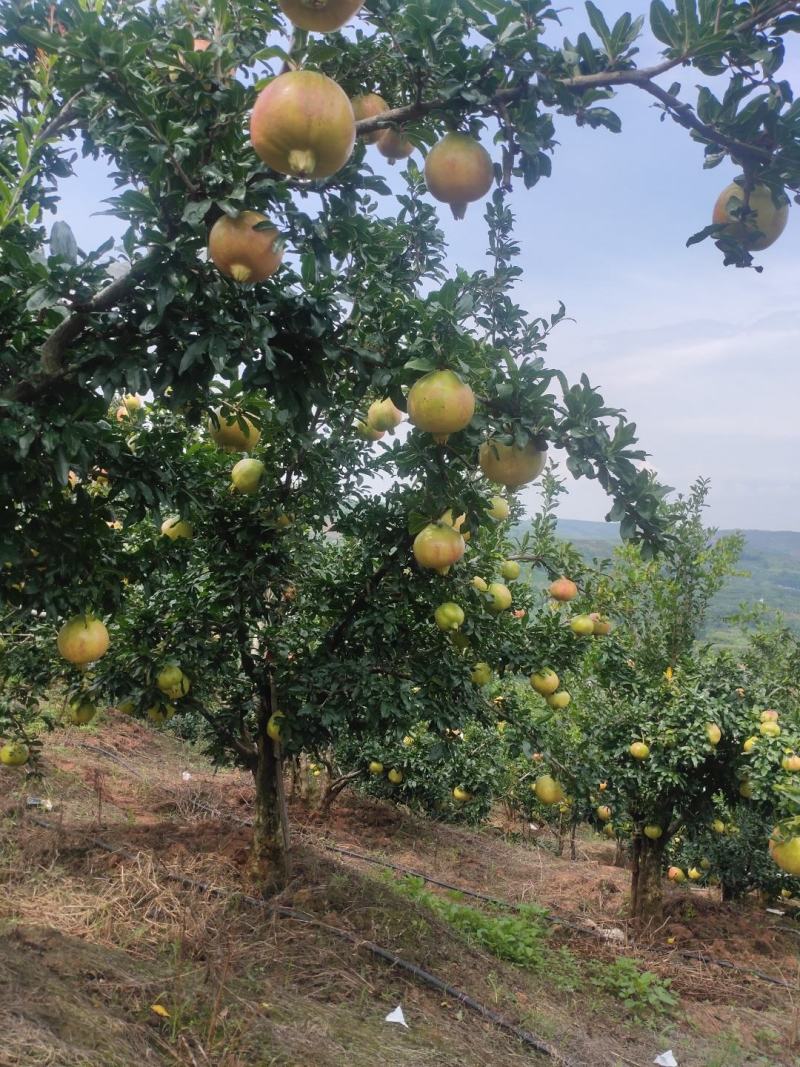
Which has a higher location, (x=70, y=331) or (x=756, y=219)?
(x=756, y=219)

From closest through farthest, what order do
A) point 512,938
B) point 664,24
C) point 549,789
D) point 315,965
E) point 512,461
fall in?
point 664,24 < point 512,461 < point 315,965 < point 512,938 < point 549,789

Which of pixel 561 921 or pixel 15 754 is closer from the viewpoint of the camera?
pixel 15 754

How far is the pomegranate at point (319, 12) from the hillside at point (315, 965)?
2.73 m

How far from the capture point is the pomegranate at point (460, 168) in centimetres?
185

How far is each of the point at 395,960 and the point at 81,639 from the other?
2622 millimetres

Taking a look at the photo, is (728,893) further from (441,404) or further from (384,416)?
(441,404)

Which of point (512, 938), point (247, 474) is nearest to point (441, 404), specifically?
point (247, 474)

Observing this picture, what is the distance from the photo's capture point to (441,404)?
210cm

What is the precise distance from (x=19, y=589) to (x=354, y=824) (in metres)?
8.18

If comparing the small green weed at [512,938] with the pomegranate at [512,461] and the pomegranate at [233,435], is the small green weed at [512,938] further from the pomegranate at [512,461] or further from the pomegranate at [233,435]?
the pomegranate at [512,461]

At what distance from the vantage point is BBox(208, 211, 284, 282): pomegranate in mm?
1765

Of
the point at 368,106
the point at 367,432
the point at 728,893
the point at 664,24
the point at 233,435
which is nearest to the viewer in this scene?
the point at 664,24

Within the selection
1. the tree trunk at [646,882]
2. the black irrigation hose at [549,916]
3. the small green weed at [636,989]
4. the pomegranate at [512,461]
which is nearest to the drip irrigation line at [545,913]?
the black irrigation hose at [549,916]

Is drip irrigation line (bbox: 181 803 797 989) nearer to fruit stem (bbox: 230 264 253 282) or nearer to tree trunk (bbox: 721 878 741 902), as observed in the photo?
tree trunk (bbox: 721 878 741 902)
